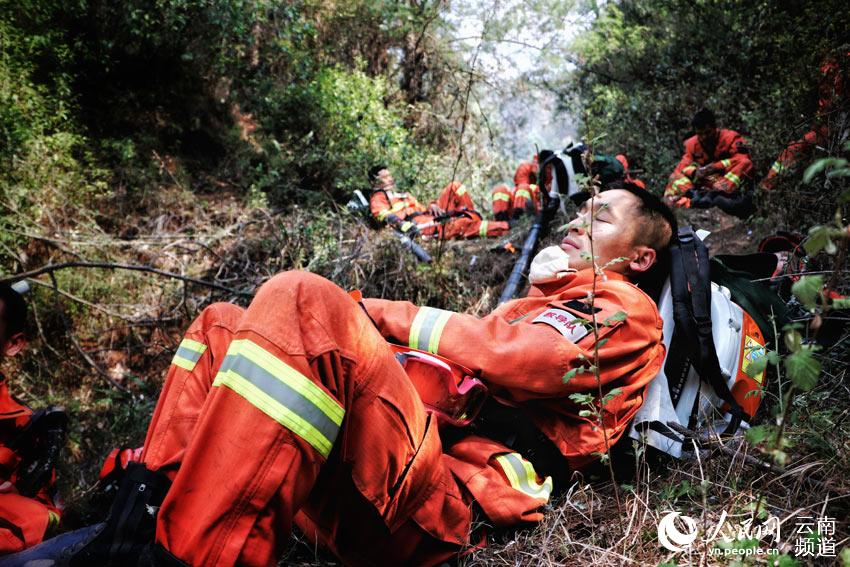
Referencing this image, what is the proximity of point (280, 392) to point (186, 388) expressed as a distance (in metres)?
0.65

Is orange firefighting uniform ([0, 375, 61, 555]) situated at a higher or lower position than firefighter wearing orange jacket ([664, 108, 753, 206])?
lower

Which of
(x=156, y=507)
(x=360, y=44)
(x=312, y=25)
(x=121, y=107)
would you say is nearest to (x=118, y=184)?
(x=121, y=107)

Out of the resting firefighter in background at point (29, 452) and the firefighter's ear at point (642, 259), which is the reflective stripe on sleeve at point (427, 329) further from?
the resting firefighter in background at point (29, 452)

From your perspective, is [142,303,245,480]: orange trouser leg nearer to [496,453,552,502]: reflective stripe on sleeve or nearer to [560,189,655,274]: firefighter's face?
[496,453,552,502]: reflective stripe on sleeve

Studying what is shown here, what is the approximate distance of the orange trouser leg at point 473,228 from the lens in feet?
20.8

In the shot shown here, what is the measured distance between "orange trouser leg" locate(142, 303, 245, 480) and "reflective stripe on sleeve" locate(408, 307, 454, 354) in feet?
2.07

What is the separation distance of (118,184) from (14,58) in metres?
1.49

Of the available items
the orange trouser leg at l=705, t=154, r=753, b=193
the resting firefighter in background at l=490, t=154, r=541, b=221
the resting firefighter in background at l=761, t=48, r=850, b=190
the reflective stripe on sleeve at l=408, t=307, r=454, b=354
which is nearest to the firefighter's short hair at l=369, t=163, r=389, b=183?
the resting firefighter in background at l=490, t=154, r=541, b=221

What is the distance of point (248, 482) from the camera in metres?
1.18

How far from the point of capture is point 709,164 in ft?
20.6

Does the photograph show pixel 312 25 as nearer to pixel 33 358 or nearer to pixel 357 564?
pixel 33 358

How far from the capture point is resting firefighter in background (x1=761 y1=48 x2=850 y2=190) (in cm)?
290

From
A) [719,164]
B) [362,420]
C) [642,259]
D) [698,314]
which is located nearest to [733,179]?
[719,164]

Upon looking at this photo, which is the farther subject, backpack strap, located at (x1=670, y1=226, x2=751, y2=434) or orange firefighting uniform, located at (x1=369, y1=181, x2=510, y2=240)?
orange firefighting uniform, located at (x1=369, y1=181, x2=510, y2=240)
